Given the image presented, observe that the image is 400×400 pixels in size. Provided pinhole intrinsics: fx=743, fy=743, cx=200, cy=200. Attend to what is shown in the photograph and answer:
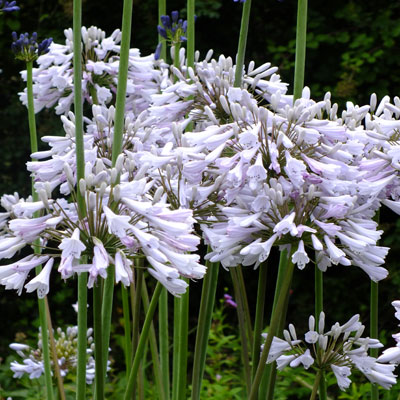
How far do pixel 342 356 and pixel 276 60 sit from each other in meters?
5.35

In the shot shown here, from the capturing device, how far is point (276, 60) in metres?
7.67

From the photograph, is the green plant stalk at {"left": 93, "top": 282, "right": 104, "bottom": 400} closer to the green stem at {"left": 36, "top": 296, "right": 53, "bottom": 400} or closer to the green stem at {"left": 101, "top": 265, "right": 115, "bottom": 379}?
the green stem at {"left": 101, "top": 265, "right": 115, "bottom": 379}

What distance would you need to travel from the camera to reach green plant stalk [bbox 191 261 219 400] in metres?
2.86

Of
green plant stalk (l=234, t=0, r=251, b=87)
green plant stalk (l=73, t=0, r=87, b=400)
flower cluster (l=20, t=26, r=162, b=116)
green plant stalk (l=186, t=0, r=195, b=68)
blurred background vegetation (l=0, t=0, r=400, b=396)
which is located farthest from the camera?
blurred background vegetation (l=0, t=0, r=400, b=396)

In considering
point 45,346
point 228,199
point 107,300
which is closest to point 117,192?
point 228,199

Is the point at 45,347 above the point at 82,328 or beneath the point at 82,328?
beneath

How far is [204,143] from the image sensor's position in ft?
7.85

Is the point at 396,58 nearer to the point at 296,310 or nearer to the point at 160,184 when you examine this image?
the point at 296,310

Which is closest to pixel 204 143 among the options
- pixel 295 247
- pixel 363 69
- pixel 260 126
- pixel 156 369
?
pixel 260 126

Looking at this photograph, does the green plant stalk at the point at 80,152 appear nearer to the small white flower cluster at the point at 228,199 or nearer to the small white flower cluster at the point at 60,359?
the small white flower cluster at the point at 228,199

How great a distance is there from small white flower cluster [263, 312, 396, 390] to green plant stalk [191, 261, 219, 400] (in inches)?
12.1

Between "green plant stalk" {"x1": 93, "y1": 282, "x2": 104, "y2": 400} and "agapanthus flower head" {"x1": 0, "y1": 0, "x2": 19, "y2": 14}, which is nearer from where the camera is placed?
"green plant stalk" {"x1": 93, "y1": 282, "x2": 104, "y2": 400}

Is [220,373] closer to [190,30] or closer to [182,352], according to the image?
[182,352]

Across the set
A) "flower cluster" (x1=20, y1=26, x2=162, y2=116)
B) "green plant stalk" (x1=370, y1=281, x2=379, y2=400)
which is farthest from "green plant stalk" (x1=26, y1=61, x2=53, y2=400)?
"green plant stalk" (x1=370, y1=281, x2=379, y2=400)
